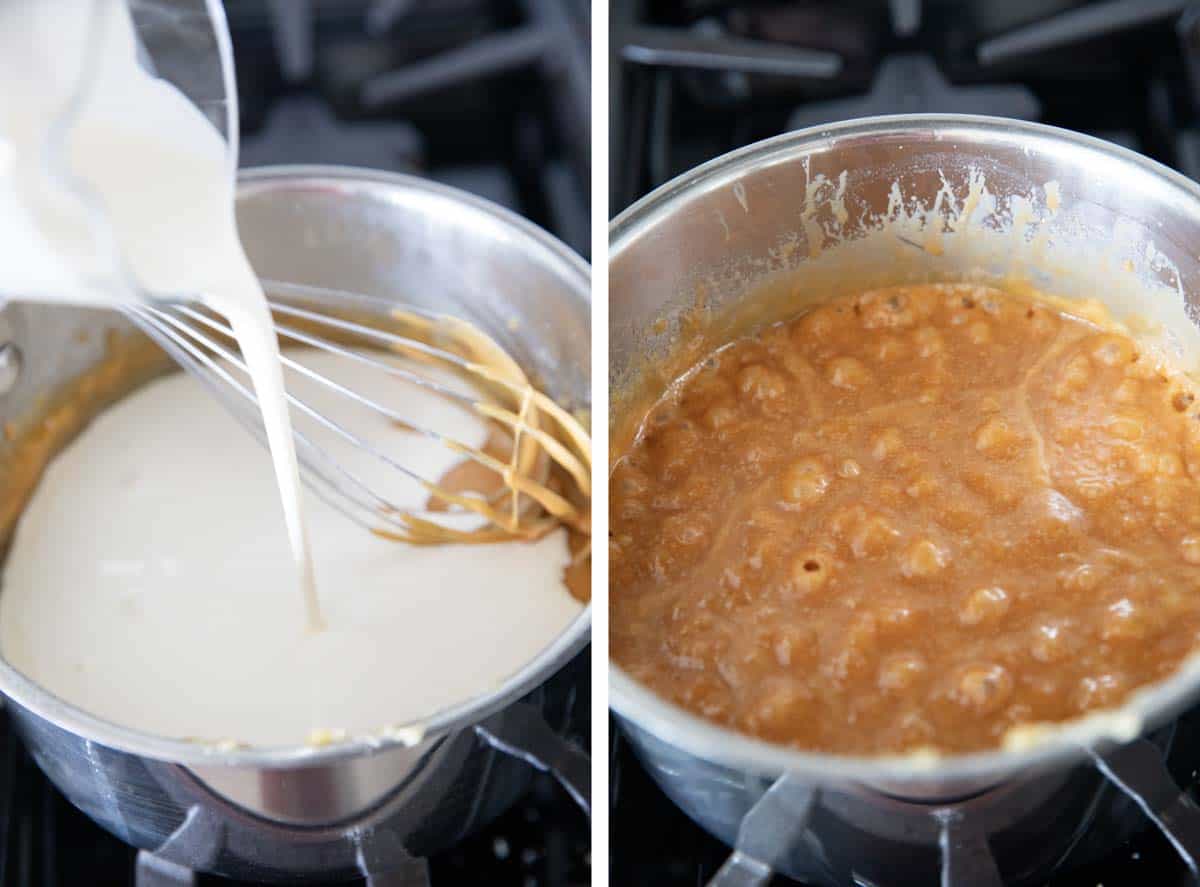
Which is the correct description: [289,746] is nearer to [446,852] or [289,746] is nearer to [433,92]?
[446,852]

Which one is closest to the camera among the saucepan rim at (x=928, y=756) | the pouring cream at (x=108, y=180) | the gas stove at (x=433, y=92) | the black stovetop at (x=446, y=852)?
the saucepan rim at (x=928, y=756)

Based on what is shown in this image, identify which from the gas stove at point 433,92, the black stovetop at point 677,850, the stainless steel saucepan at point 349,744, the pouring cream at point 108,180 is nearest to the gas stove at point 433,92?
the gas stove at point 433,92

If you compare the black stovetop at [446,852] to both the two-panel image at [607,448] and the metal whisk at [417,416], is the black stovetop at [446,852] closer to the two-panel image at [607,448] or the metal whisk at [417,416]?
the two-panel image at [607,448]

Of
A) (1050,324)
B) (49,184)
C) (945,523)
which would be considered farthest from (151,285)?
(1050,324)

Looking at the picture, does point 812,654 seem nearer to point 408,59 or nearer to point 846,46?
point 846,46

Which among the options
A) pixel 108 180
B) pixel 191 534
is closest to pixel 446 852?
pixel 191 534
